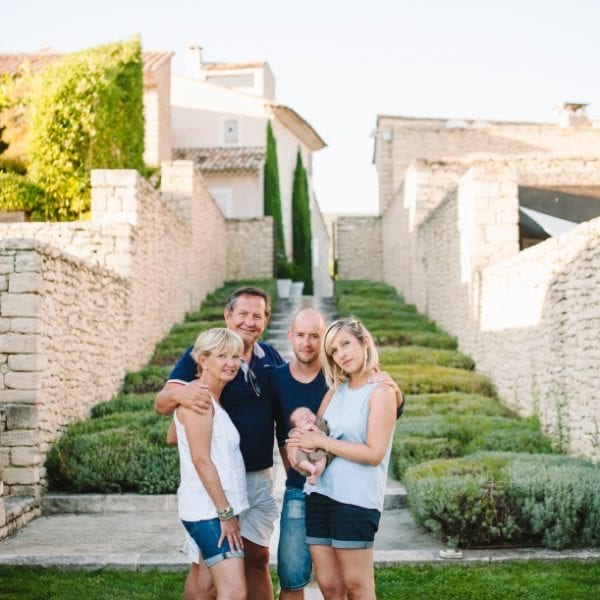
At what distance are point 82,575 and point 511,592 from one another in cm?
299

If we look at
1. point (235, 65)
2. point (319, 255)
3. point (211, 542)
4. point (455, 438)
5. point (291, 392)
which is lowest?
point (455, 438)

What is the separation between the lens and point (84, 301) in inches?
391

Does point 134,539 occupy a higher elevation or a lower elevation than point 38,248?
lower

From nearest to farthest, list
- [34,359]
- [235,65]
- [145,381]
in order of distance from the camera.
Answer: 1. [34,359]
2. [145,381]
3. [235,65]

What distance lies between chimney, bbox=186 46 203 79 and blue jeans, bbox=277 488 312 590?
31.8 meters

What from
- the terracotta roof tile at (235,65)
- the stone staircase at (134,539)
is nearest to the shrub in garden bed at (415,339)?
the stone staircase at (134,539)

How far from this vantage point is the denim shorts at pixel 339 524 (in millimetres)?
3588

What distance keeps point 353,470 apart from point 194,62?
106 feet


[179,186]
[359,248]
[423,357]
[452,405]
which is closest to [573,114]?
[359,248]

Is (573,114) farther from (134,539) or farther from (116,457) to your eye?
(134,539)

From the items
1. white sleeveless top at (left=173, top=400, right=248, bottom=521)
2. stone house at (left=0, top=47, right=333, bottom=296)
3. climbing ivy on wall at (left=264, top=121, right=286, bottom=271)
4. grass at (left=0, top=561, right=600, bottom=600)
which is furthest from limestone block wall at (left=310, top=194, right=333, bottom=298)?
white sleeveless top at (left=173, top=400, right=248, bottom=521)

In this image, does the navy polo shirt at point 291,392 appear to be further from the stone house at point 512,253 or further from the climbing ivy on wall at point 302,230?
the climbing ivy on wall at point 302,230

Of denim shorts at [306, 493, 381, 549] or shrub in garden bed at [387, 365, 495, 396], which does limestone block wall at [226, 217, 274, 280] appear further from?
denim shorts at [306, 493, 381, 549]

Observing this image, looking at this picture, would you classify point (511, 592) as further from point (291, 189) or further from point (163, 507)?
point (291, 189)
